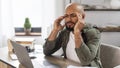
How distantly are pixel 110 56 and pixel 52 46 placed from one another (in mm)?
528

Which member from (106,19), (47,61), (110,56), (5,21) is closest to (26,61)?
(47,61)

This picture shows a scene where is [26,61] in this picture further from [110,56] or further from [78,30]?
[110,56]

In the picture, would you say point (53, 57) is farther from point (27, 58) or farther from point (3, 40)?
point (3, 40)

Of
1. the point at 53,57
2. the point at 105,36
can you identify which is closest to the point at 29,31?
the point at 105,36

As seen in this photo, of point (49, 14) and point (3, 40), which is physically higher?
point (49, 14)

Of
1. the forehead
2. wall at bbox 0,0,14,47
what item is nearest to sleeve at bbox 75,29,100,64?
the forehead

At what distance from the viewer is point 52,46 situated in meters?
2.05

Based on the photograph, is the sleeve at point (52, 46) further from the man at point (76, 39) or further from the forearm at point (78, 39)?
the forearm at point (78, 39)

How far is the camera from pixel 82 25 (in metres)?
1.85

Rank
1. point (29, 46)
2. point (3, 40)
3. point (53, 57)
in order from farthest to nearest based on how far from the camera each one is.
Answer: point (3, 40) < point (29, 46) < point (53, 57)

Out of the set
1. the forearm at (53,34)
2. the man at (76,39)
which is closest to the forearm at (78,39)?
the man at (76,39)

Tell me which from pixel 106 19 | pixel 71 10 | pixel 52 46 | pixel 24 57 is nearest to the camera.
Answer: pixel 24 57

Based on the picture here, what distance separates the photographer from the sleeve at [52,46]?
204 cm

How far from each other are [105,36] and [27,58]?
5.70 ft
